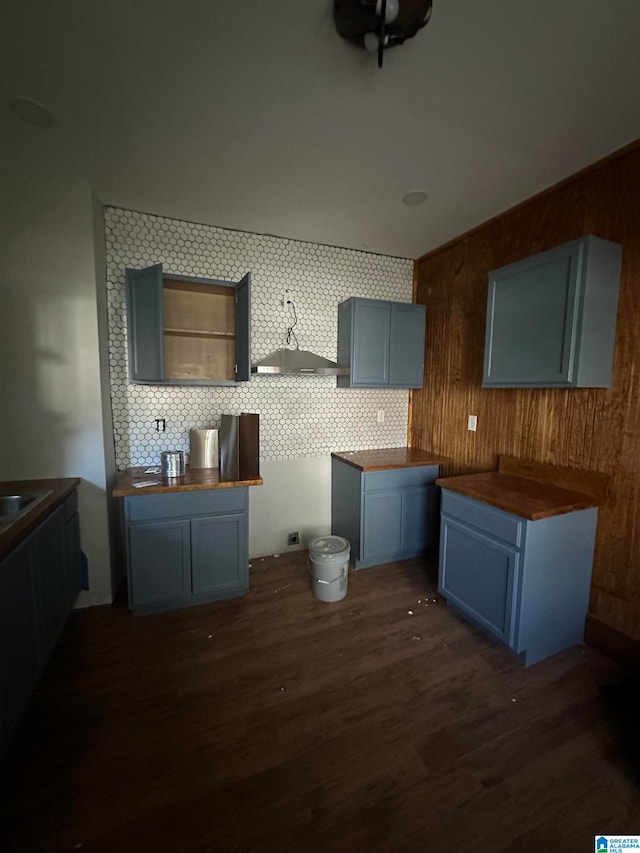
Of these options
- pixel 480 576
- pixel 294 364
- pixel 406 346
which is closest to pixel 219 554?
pixel 294 364

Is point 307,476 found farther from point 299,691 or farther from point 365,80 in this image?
point 365,80

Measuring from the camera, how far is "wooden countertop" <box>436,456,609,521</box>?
5.80 feet

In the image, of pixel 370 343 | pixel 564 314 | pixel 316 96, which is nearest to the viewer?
pixel 316 96

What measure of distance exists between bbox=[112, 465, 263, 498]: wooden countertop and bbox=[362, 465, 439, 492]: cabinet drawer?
89cm

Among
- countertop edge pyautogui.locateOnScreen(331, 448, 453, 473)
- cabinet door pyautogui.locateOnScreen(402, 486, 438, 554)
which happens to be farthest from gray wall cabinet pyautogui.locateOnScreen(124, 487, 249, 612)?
cabinet door pyautogui.locateOnScreen(402, 486, 438, 554)

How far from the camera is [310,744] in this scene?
1425 mm

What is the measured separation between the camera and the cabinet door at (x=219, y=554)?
88.1 inches

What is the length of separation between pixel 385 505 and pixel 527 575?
3.81ft

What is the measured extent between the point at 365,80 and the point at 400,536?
9.16 ft

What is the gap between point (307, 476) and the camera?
121 inches

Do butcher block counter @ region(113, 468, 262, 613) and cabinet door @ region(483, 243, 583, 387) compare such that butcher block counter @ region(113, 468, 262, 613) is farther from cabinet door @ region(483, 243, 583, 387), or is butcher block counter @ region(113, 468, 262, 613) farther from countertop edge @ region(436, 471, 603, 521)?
cabinet door @ region(483, 243, 583, 387)

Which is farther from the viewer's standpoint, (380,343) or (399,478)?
(380,343)

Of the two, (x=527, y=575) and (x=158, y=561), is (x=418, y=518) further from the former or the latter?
(x=158, y=561)

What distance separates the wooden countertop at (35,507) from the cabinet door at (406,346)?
2449 mm
